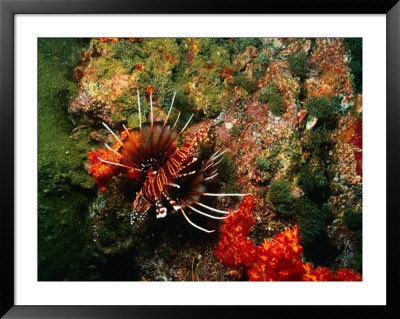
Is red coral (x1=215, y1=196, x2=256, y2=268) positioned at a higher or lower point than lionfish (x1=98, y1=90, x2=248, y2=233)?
lower

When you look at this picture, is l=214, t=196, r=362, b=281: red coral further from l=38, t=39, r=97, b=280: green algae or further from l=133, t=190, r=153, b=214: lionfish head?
l=38, t=39, r=97, b=280: green algae

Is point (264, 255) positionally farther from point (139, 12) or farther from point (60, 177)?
point (139, 12)

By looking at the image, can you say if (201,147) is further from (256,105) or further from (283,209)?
(283,209)

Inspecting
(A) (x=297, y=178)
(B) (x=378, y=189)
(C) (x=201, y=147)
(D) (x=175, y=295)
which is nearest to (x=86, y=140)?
(C) (x=201, y=147)

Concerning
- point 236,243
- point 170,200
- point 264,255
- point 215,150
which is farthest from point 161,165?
point 264,255

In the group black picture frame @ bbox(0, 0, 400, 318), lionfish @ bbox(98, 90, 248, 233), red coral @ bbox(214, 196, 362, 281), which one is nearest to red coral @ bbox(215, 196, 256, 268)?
red coral @ bbox(214, 196, 362, 281)

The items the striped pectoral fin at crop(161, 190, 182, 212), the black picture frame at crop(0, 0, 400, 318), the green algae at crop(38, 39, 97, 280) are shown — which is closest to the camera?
the black picture frame at crop(0, 0, 400, 318)

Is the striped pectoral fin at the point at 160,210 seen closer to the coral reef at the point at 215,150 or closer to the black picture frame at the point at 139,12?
the coral reef at the point at 215,150
